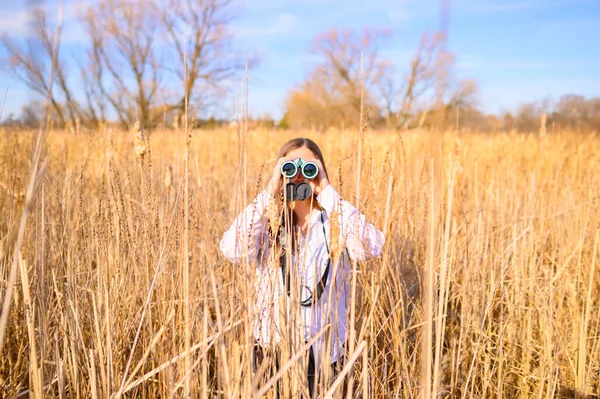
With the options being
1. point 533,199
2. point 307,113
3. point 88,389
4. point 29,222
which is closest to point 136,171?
point 29,222

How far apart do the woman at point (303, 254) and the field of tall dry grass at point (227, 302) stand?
54 millimetres

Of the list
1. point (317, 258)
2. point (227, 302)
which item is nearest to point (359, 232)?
point (317, 258)

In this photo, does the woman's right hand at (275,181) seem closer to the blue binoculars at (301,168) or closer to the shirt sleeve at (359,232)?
the blue binoculars at (301,168)

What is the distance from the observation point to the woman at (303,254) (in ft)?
2.99

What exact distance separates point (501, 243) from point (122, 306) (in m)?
1.46

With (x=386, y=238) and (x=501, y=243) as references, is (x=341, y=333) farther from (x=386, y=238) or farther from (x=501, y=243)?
(x=501, y=243)

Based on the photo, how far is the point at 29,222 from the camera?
1.76 meters

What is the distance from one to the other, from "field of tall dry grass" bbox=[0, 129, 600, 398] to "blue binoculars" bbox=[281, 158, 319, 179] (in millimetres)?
77

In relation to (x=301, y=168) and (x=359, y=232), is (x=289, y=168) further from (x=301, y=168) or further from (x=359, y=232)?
(x=359, y=232)

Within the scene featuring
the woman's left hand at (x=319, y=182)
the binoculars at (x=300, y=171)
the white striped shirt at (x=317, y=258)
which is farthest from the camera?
the woman's left hand at (x=319, y=182)

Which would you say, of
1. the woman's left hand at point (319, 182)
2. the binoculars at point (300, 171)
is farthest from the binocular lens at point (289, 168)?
the woman's left hand at point (319, 182)

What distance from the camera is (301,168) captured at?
1148 mm

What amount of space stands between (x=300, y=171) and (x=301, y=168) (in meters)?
0.02

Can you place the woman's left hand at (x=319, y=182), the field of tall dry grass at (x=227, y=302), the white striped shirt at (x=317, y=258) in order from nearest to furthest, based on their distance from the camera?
1. the field of tall dry grass at (x=227, y=302)
2. the white striped shirt at (x=317, y=258)
3. the woman's left hand at (x=319, y=182)
